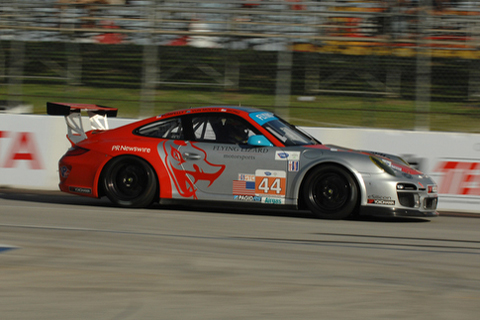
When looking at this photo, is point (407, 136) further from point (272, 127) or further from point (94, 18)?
point (94, 18)

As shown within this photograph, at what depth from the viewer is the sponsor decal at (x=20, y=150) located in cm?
1046

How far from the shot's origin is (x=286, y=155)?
25.5ft

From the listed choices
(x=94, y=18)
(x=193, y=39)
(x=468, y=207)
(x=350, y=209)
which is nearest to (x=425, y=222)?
(x=350, y=209)

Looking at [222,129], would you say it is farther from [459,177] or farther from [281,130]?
[459,177]

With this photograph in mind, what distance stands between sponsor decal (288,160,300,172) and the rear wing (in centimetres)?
287

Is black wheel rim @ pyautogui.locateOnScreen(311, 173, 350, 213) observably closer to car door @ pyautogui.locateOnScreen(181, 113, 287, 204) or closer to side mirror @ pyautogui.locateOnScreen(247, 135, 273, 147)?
car door @ pyautogui.locateOnScreen(181, 113, 287, 204)

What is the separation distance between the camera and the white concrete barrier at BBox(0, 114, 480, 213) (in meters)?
9.53

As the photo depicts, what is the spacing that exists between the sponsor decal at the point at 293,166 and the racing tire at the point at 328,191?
165 millimetres

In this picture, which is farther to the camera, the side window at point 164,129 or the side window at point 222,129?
the side window at point 164,129

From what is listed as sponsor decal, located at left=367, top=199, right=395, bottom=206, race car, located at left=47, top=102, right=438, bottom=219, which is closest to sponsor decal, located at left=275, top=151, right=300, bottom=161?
race car, located at left=47, top=102, right=438, bottom=219

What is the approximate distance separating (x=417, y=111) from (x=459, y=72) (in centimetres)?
136

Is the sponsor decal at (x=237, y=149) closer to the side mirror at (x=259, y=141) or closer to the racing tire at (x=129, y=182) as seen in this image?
the side mirror at (x=259, y=141)

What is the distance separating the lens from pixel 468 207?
9516 mm

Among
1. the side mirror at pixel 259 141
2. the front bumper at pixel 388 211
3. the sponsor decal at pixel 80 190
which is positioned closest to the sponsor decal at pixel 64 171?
the sponsor decal at pixel 80 190
